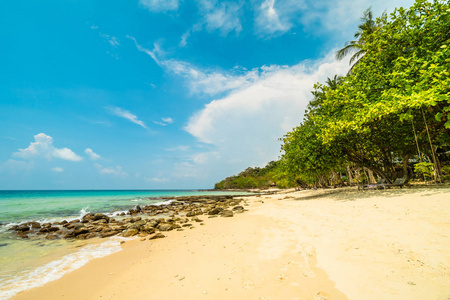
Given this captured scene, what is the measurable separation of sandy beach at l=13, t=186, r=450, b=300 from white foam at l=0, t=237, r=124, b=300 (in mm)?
381

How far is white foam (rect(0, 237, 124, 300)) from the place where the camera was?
16.2ft

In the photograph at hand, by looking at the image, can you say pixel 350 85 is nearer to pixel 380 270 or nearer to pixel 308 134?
pixel 308 134

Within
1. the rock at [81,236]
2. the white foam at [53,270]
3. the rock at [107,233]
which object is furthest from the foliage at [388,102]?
the rock at [81,236]

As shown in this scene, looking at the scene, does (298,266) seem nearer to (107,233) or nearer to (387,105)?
(387,105)

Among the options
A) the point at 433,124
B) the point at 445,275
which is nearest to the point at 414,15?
the point at 433,124

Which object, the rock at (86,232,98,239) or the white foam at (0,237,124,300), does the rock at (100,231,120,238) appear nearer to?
the rock at (86,232,98,239)

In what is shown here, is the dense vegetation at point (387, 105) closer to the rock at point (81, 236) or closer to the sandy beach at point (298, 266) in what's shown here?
the sandy beach at point (298, 266)

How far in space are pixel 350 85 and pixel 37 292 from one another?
63.6 ft

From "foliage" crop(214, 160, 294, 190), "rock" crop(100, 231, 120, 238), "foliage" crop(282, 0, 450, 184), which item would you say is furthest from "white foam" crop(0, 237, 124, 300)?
"foliage" crop(214, 160, 294, 190)

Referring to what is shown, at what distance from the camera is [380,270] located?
3.43 meters

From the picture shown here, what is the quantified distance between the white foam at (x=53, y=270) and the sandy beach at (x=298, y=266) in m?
0.38

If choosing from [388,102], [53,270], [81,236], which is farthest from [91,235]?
[388,102]

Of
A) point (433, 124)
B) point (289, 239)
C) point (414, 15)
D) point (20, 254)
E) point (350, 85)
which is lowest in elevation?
point (20, 254)

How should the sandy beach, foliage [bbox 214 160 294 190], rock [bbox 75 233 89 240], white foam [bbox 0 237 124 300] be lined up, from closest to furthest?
the sandy beach < white foam [bbox 0 237 124 300] < rock [bbox 75 233 89 240] < foliage [bbox 214 160 294 190]
